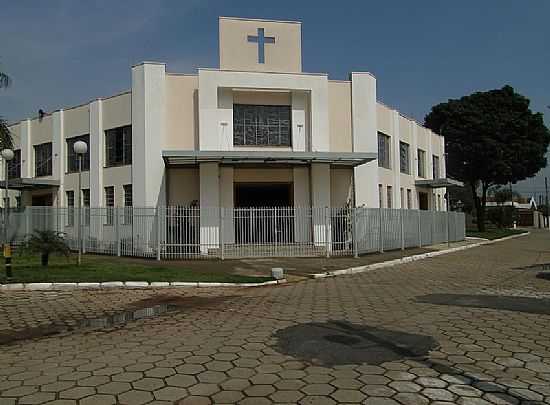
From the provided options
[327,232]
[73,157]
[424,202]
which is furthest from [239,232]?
[424,202]

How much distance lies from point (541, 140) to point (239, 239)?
1206 inches

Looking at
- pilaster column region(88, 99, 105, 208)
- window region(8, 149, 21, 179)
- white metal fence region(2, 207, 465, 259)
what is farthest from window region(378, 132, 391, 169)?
window region(8, 149, 21, 179)

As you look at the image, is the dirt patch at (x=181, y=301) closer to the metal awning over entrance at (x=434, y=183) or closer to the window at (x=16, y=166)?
the window at (x=16, y=166)

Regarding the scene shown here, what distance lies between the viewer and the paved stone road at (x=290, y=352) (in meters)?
4.04

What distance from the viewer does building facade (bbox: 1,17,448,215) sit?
20312 millimetres

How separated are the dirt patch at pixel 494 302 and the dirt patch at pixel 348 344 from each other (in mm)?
2712

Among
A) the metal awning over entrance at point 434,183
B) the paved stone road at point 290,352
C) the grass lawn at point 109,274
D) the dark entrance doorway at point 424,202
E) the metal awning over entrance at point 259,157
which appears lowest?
the paved stone road at point 290,352

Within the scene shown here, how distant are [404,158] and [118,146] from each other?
1618 cm

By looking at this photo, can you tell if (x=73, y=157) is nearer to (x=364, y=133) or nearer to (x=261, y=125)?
(x=261, y=125)

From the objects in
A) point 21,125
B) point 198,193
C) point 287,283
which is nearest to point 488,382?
point 287,283

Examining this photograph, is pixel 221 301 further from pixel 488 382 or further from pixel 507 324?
pixel 488 382

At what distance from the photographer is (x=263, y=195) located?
22.9 meters

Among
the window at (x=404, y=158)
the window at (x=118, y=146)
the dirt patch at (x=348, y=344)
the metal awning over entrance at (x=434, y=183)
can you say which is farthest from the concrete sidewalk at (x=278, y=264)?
the metal awning over entrance at (x=434, y=183)

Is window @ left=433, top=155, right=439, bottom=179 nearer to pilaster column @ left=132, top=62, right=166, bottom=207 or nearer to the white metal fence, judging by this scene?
the white metal fence
